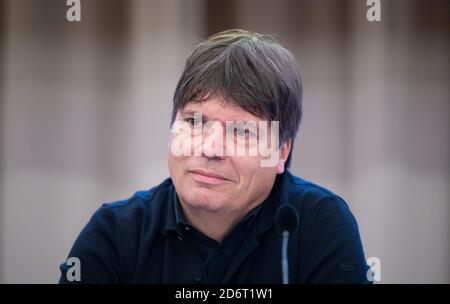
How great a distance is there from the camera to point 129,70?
1722 millimetres

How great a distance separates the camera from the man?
1.40 meters

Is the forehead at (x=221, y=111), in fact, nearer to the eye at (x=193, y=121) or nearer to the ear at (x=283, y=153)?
the eye at (x=193, y=121)

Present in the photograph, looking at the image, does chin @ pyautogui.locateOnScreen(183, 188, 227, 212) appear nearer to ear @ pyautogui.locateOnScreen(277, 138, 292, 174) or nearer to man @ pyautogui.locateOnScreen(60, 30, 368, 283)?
man @ pyautogui.locateOnScreen(60, 30, 368, 283)

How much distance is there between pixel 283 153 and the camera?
1.55 meters

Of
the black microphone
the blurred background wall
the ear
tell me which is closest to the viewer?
the black microphone

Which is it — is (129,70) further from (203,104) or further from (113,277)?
(113,277)

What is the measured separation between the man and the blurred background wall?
0.22 m

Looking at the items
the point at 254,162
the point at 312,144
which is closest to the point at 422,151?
the point at 312,144

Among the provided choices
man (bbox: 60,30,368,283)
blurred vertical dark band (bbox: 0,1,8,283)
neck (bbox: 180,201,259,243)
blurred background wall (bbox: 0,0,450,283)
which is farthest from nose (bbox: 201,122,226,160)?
blurred vertical dark band (bbox: 0,1,8,283)

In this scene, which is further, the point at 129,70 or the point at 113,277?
the point at 129,70

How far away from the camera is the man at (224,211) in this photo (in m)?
1.40

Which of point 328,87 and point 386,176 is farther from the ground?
point 328,87

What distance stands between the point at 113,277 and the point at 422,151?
0.97m

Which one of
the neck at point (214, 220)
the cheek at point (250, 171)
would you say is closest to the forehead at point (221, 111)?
the cheek at point (250, 171)
